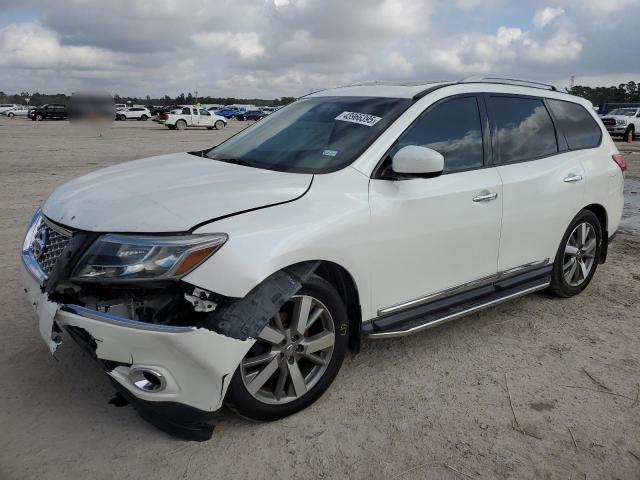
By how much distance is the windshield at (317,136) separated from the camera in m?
3.17

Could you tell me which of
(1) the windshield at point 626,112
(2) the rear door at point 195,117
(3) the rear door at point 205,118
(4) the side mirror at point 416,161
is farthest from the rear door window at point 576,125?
(3) the rear door at point 205,118

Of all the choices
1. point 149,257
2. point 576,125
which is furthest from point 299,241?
point 576,125

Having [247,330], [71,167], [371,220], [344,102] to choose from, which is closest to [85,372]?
[247,330]

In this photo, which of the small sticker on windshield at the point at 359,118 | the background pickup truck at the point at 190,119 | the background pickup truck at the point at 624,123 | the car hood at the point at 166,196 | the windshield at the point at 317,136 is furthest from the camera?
the background pickup truck at the point at 190,119

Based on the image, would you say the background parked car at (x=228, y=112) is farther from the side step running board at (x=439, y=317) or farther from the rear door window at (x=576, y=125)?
the side step running board at (x=439, y=317)

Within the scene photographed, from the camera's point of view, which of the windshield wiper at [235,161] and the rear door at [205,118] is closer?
the windshield wiper at [235,161]

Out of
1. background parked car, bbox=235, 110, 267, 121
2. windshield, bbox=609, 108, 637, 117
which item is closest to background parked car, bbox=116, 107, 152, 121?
background parked car, bbox=235, 110, 267, 121

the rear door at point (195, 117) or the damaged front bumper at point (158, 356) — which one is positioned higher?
the rear door at point (195, 117)

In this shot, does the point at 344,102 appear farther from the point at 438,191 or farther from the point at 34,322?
the point at 34,322

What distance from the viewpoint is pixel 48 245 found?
2836 millimetres

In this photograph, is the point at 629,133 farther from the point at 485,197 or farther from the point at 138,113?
the point at 138,113

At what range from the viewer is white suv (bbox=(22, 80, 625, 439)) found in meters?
2.43

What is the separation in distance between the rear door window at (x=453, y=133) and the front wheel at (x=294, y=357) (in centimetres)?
111

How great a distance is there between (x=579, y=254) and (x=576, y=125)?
3.62 ft
